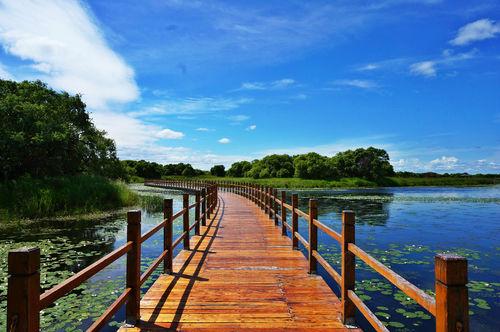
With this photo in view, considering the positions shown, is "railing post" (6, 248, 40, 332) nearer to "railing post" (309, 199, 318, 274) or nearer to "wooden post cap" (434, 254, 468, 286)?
"wooden post cap" (434, 254, 468, 286)

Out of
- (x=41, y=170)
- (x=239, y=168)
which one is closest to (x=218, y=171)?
(x=239, y=168)

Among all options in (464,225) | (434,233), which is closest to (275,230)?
(434,233)

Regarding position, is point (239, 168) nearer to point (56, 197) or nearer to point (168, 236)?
point (56, 197)

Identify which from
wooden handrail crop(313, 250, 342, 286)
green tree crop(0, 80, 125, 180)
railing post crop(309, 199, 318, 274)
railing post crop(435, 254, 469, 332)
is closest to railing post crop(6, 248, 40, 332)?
railing post crop(435, 254, 469, 332)

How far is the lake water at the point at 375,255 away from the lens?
21.1 ft

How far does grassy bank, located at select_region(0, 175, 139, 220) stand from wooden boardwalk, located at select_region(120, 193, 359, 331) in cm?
1256

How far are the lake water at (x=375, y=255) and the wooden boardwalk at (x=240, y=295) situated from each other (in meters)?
1.39

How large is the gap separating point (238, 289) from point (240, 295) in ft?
0.92

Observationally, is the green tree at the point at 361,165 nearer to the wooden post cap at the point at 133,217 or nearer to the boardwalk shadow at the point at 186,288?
the boardwalk shadow at the point at 186,288

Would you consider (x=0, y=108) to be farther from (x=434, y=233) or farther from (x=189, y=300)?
(x=434, y=233)

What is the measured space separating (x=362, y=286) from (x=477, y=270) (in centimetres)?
370

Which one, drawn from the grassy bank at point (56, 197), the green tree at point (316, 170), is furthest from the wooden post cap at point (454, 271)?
the green tree at point (316, 170)

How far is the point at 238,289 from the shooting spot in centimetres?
552

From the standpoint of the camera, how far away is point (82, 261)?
10047mm
